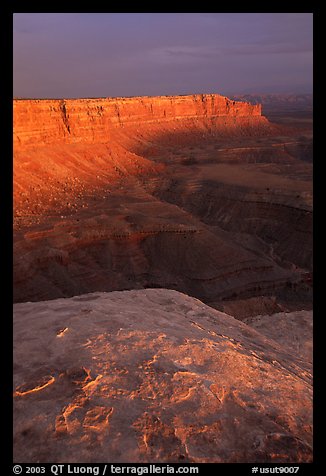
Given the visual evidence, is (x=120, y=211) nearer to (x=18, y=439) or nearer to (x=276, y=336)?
(x=276, y=336)

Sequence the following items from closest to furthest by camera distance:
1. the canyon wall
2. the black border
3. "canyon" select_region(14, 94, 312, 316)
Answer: the black border, "canyon" select_region(14, 94, 312, 316), the canyon wall

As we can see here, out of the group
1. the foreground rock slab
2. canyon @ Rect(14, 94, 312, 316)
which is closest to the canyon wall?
canyon @ Rect(14, 94, 312, 316)

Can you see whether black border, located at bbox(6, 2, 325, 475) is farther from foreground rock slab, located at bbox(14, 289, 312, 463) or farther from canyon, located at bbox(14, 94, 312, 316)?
canyon, located at bbox(14, 94, 312, 316)

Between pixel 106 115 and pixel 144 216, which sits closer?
pixel 144 216
